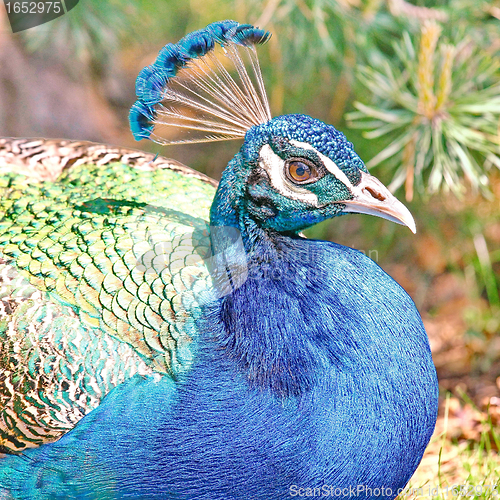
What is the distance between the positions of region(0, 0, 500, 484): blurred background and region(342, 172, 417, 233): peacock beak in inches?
34.4

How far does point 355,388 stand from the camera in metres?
1.51

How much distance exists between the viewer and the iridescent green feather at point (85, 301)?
1.53 m

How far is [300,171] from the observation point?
1509 millimetres

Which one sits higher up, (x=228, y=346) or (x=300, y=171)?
(x=300, y=171)

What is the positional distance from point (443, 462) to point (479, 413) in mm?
260

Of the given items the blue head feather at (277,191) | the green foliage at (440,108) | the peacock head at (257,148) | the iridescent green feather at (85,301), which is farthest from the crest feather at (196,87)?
the green foliage at (440,108)

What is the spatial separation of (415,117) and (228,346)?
1.27m

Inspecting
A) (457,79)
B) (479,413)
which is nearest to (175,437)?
(479,413)

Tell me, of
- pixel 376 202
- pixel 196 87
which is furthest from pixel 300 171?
pixel 196 87

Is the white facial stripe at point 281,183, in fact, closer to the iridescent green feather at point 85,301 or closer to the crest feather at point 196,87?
the crest feather at point 196,87

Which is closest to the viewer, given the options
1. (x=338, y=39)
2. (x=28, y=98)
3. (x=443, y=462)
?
(x=443, y=462)

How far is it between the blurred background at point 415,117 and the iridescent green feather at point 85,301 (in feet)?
3.32

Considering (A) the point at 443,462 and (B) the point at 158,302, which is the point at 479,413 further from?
(B) the point at 158,302

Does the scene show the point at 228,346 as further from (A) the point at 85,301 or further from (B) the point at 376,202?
(B) the point at 376,202
